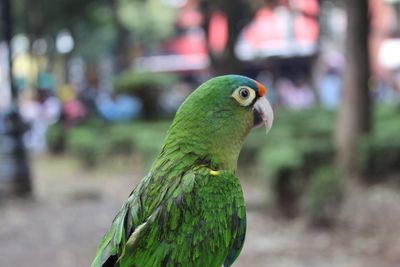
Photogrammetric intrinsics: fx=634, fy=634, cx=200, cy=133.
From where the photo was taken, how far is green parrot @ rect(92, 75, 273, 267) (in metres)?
2.10

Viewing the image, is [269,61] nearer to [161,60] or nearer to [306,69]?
[306,69]

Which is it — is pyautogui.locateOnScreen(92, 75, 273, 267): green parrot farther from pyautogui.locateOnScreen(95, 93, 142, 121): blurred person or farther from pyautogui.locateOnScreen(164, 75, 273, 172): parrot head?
pyautogui.locateOnScreen(95, 93, 142, 121): blurred person

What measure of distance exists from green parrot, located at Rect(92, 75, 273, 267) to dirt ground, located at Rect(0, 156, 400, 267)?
470cm

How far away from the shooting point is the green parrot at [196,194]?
210 centimetres

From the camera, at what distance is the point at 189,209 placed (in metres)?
2.14

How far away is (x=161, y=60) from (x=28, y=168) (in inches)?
1468

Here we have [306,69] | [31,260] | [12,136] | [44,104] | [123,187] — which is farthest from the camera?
[306,69]

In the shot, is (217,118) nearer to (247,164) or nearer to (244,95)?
(244,95)

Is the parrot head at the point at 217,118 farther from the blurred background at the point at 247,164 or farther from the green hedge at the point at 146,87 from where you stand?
the green hedge at the point at 146,87

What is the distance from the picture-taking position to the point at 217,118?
2.29 meters

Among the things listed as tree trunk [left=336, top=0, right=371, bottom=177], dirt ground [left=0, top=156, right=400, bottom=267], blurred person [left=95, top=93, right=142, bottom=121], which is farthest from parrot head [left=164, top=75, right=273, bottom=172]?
blurred person [left=95, top=93, right=142, bottom=121]

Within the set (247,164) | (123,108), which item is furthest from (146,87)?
(247,164)

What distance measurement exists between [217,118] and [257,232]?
5990 mm

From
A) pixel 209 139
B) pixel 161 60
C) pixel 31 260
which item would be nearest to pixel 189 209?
pixel 209 139
